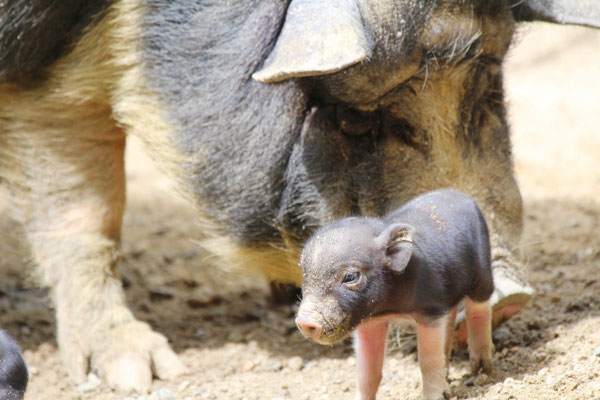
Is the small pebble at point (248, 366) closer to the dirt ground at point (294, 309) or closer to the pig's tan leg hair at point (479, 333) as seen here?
the dirt ground at point (294, 309)

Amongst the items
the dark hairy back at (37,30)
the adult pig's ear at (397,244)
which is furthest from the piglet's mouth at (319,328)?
the dark hairy back at (37,30)

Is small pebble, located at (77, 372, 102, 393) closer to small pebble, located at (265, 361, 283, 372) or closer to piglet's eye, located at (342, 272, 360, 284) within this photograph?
small pebble, located at (265, 361, 283, 372)

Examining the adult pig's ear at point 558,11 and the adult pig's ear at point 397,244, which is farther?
the adult pig's ear at point 558,11

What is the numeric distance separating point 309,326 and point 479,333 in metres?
0.82

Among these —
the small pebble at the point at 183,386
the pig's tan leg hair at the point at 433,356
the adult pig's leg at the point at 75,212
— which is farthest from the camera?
the adult pig's leg at the point at 75,212

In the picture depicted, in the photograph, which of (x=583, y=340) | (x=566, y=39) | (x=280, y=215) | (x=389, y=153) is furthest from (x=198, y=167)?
(x=566, y=39)

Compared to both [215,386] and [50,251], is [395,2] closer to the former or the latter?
[215,386]

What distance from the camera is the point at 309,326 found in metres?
2.49

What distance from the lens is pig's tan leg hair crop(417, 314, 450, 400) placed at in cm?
275

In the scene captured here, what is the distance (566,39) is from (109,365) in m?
7.99

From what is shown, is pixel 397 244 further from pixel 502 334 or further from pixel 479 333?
pixel 502 334

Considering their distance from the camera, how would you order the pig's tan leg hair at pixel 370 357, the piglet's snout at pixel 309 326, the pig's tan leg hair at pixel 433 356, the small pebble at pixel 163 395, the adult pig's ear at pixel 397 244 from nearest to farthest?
the piglet's snout at pixel 309 326 < the adult pig's ear at pixel 397 244 < the pig's tan leg hair at pixel 433 356 < the pig's tan leg hair at pixel 370 357 < the small pebble at pixel 163 395

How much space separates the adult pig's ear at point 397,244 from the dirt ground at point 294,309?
560 millimetres

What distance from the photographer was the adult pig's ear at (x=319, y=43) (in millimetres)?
2760
